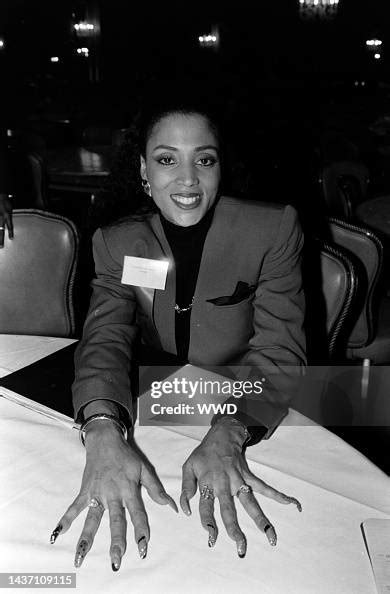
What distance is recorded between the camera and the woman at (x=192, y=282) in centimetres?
132

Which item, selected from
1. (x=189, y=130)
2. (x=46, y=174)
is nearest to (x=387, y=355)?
(x=189, y=130)

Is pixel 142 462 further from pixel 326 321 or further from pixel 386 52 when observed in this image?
pixel 386 52

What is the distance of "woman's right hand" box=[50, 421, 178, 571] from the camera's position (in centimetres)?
87

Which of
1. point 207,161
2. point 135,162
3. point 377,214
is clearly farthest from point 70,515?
point 377,214

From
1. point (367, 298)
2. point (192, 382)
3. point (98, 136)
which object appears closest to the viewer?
point (192, 382)

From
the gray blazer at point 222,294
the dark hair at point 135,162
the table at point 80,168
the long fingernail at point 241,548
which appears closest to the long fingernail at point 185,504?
the long fingernail at point 241,548

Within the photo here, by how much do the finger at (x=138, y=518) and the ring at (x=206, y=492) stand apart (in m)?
0.10

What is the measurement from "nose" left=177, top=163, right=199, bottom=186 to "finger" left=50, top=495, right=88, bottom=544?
0.80m

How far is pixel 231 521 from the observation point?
35.3 inches

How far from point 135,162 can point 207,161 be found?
1.12 ft

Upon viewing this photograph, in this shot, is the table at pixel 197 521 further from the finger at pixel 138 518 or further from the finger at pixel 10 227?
the finger at pixel 10 227

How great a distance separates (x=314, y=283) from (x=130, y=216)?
60cm

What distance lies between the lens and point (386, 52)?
1073cm

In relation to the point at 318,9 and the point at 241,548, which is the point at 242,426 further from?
the point at 318,9
